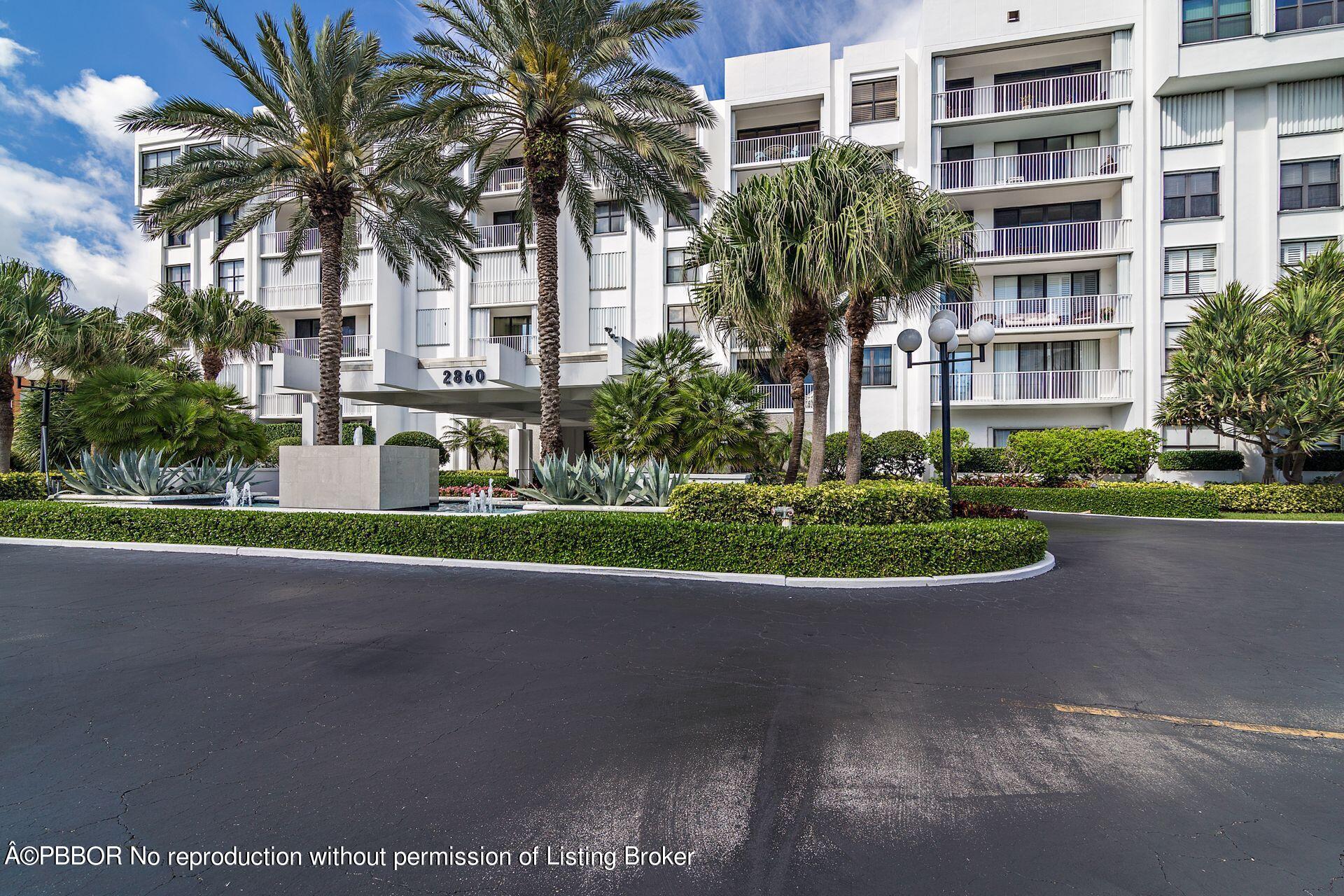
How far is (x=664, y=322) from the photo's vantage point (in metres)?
30.6

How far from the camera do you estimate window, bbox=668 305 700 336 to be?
30.1 m

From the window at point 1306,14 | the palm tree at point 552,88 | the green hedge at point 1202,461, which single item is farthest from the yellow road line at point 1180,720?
the window at point 1306,14

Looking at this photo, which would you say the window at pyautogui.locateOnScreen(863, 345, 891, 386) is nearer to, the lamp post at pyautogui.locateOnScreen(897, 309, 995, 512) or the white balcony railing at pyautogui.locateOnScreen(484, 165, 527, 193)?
the lamp post at pyautogui.locateOnScreen(897, 309, 995, 512)

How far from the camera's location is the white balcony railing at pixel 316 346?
108 ft

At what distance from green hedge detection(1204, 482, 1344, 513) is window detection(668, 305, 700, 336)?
1962cm

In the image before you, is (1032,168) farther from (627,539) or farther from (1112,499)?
(627,539)

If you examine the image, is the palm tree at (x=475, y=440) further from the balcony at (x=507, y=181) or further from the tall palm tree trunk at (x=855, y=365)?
the tall palm tree trunk at (x=855, y=365)

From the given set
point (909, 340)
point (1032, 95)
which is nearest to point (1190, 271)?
point (1032, 95)

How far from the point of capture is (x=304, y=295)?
33656 millimetres

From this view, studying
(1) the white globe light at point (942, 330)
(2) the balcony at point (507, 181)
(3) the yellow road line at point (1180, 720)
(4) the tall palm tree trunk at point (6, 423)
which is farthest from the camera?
(2) the balcony at point (507, 181)

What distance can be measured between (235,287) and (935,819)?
137 ft

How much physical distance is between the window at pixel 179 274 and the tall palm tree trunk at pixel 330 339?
2749 centimetres

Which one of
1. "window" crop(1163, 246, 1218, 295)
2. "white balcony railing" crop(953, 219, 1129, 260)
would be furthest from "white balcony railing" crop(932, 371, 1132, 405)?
"white balcony railing" crop(953, 219, 1129, 260)

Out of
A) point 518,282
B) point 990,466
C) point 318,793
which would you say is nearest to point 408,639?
point 318,793
